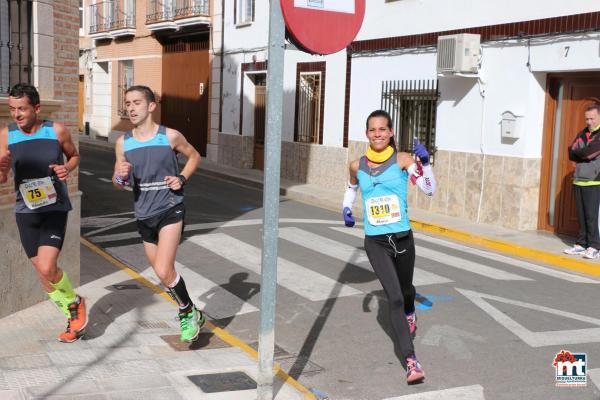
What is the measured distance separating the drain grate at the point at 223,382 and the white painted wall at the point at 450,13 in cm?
827

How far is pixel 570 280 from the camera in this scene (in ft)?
28.8

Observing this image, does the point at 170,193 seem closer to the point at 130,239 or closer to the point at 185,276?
the point at 185,276

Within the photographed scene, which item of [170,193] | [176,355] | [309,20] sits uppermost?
[309,20]

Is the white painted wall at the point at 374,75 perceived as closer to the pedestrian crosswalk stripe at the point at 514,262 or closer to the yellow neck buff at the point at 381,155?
the pedestrian crosswalk stripe at the point at 514,262

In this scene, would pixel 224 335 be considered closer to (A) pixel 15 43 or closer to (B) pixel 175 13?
(A) pixel 15 43

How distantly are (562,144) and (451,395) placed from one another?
25.6 feet

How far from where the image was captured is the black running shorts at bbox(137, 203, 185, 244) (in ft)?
18.3

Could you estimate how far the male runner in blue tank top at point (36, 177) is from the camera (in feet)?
18.1

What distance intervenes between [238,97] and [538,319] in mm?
16918

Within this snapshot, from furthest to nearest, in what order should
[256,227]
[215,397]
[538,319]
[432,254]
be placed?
[256,227] < [432,254] < [538,319] < [215,397]

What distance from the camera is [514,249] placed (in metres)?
10.7

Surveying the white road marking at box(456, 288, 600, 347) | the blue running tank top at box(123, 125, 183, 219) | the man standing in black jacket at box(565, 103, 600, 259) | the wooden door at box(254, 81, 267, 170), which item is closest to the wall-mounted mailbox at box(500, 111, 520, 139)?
the man standing in black jacket at box(565, 103, 600, 259)

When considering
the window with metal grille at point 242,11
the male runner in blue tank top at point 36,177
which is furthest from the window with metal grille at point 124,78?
the male runner in blue tank top at point 36,177

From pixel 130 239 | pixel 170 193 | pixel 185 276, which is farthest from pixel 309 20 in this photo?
pixel 130 239
